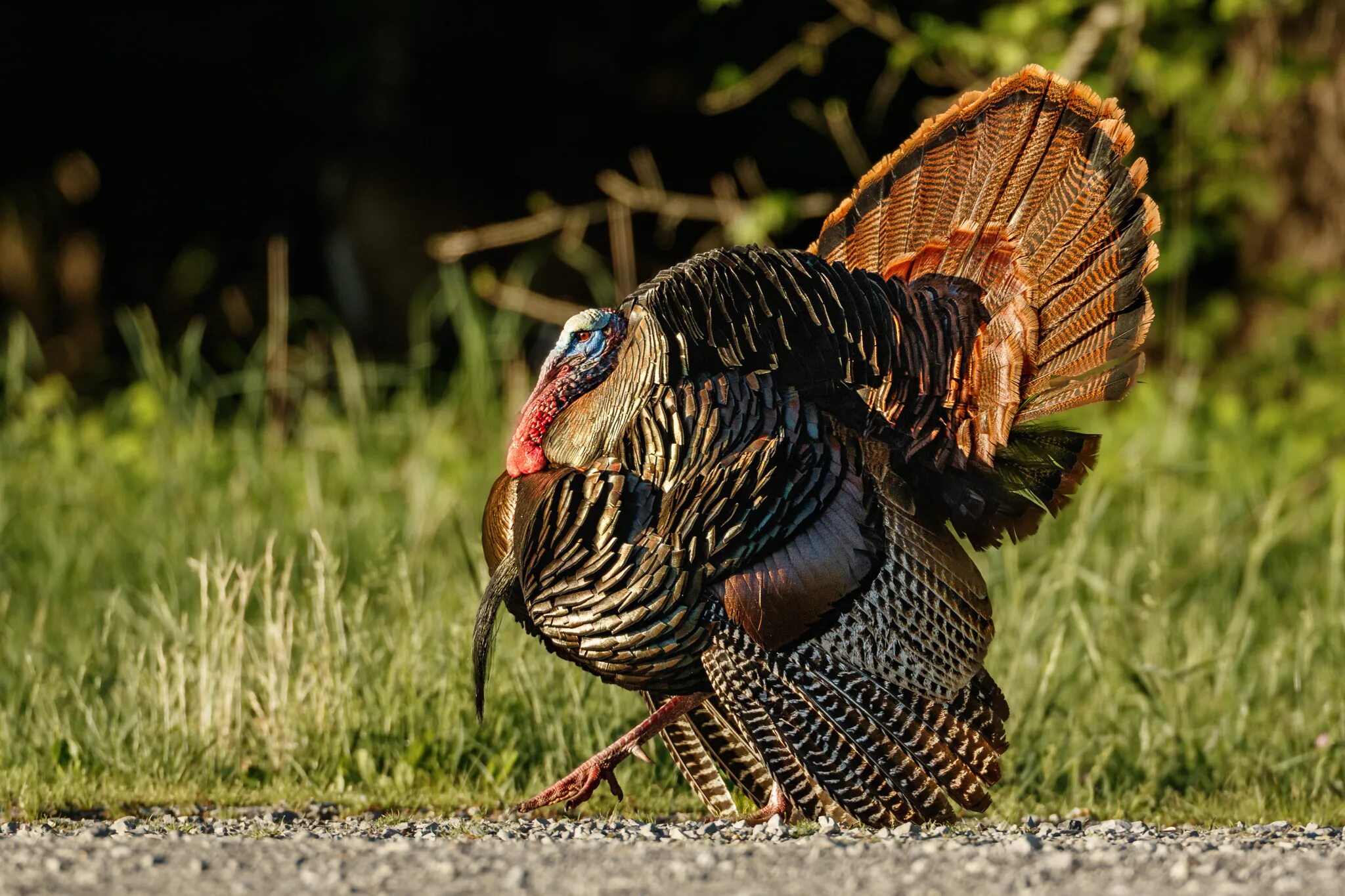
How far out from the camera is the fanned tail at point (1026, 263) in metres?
4.55

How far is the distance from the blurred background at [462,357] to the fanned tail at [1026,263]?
1113mm

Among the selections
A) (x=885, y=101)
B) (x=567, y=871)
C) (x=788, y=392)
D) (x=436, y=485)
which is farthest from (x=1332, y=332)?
(x=567, y=871)

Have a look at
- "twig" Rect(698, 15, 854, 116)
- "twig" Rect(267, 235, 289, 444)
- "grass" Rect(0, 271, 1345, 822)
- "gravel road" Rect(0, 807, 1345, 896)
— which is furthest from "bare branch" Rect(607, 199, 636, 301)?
"gravel road" Rect(0, 807, 1345, 896)

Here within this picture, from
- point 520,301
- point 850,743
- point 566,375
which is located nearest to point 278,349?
point 520,301

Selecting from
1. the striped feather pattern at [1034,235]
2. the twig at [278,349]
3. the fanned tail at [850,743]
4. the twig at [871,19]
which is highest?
the twig at [871,19]

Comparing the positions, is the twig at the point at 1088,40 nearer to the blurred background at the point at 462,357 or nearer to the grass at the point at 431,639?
the blurred background at the point at 462,357

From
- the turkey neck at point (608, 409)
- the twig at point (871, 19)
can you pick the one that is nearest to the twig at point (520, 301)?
the twig at point (871, 19)

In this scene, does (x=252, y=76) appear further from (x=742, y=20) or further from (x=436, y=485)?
(x=436, y=485)

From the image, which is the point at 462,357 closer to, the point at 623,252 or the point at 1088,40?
the point at 623,252

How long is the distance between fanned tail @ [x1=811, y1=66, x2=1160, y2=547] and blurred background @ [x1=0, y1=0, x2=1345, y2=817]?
3.65 ft

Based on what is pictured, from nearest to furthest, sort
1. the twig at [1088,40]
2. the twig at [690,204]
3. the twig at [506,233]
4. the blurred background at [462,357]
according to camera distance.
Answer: the blurred background at [462,357] → the twig at [506,233] → the twig at [1088,40] → the twig at [690,204]

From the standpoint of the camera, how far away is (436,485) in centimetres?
789

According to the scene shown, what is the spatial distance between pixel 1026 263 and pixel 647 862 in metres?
1.98

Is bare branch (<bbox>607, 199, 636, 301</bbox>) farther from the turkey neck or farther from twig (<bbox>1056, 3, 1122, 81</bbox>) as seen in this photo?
the turkey neck
